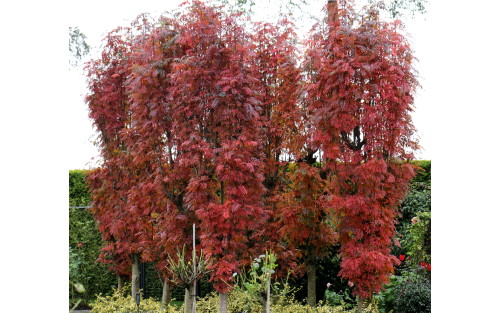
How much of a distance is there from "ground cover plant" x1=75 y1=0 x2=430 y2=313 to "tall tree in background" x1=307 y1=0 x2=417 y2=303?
1 centimetres

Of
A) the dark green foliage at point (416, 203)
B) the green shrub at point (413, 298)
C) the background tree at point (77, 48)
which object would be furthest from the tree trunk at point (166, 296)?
the background tree at point (77, 48)

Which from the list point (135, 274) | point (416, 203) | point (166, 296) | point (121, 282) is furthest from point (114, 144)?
point (416, 203)

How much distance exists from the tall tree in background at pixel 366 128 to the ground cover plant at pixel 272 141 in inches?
0.5

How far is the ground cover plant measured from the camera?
4785 millimetres

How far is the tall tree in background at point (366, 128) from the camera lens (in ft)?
15.5

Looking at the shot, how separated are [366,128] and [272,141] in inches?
47.9

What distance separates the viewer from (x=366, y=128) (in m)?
4.81

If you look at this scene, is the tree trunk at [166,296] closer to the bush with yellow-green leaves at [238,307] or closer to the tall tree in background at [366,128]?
the bush with yellow-green leaves at [238,307]

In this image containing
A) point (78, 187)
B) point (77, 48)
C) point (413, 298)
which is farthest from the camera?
point (77, 48)

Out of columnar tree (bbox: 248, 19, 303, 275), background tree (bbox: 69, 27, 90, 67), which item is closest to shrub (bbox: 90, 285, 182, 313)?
columnar tree (bbox: 248, 19, 303, 275)

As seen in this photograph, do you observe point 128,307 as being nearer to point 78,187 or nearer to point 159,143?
point 159,143

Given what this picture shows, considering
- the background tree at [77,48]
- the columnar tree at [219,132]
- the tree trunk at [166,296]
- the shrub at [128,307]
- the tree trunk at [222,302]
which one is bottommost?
the shrub at [128,307]
